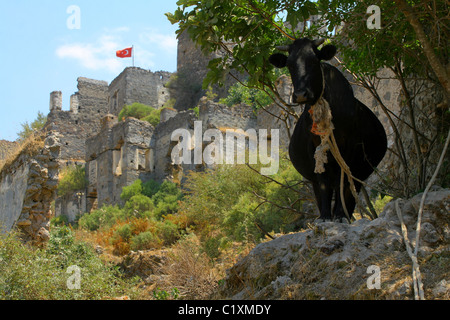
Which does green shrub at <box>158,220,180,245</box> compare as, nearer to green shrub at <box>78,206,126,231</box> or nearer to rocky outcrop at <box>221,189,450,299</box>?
green shrub at <box>78,206,126,231</box>

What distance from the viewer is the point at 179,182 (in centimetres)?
2281

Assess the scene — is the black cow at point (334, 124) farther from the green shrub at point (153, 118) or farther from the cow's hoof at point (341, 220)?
the green shrub at point (153, 118)

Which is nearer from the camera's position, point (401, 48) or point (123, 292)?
point (401, 48)

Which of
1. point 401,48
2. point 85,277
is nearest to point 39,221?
point 85,277

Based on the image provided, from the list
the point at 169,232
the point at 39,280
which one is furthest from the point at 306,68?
the point at 169,232

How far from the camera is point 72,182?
28797 mm

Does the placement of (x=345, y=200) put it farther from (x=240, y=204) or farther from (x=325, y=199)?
(x=240, y=204)

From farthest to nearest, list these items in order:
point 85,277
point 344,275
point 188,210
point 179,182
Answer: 1. point 179,182
2. point 188,210
3. point 85,277
4. point 344,275

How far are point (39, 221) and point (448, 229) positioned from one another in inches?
355

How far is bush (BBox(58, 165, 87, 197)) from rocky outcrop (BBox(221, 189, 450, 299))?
2478cm

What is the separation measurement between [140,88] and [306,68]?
118 feet

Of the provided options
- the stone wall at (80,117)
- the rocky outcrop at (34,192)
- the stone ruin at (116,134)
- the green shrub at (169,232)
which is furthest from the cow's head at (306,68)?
the stone wall at (80,117)

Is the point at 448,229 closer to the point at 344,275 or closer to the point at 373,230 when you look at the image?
the point at 373,230

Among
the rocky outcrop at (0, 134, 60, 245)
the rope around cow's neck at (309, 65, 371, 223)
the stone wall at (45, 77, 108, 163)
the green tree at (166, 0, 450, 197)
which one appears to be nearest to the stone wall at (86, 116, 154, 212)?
the stone wall at (45, 77, 108, 163)
